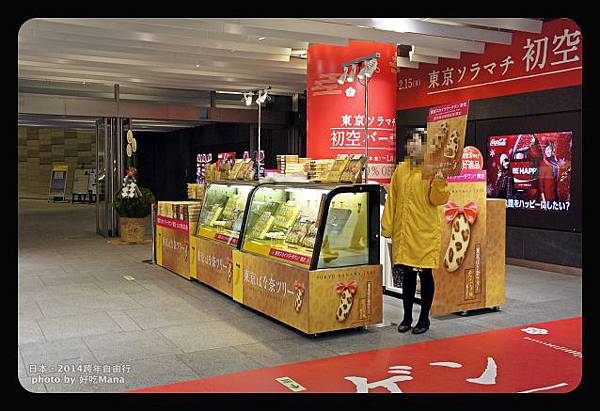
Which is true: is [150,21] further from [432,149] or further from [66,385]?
[66,385]

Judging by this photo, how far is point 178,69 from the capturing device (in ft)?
31.7

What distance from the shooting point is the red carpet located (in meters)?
3.74

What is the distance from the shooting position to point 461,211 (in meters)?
5.41

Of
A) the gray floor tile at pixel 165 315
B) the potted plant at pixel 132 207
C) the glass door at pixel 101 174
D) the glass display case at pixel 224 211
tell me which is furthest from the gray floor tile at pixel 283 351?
the glass door at pixel 101 174

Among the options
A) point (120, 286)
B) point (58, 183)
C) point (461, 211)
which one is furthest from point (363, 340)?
point (58, 183)

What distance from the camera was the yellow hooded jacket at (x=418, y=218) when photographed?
4793mm

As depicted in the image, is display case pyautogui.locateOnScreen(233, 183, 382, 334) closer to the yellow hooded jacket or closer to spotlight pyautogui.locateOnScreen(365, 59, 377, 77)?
the yellow hooded jacket

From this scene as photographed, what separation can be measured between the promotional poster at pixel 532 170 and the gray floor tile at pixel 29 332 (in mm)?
6280

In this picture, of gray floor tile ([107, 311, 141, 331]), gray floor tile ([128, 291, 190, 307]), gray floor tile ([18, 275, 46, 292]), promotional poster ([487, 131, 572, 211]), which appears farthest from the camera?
promotional poster ([487, 131, 572, 211])

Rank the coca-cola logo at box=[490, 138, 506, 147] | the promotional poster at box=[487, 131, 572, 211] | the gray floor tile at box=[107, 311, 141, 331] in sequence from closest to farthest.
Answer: the gray floor tile at box=[107, 311, 141, 331] < the promotional poster at box=[487, 131, 572, 211] < the coca-cola logo at box=[490, 138, 506, 147]

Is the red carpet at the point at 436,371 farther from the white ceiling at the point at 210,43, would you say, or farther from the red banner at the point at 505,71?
the red banner at the point at 505,71

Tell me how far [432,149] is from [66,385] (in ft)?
10.3

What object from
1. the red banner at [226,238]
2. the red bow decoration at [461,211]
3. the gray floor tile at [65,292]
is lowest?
the gray floor tile at [65,292]

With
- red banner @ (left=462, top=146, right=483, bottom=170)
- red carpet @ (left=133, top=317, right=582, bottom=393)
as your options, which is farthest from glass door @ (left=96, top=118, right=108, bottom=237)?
red carpet @ (left=133, top=317, right=582, bottom=393)
